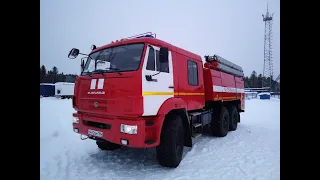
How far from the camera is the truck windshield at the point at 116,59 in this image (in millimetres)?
3951

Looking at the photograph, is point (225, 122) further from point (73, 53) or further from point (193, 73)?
point (73, 53)

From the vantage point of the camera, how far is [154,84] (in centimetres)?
391

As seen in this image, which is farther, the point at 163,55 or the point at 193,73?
the point at 193,73

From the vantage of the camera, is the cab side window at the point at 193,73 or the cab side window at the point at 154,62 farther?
the cab side window at the point at 193,73

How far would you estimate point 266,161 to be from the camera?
4.62m

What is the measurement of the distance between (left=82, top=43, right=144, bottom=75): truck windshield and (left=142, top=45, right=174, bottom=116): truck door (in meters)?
0.21

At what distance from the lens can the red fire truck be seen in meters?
3.64

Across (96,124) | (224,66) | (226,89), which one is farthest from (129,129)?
(224,66)

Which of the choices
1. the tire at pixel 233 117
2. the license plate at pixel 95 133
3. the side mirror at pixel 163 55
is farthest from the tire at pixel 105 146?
the tire at pixel 233 117

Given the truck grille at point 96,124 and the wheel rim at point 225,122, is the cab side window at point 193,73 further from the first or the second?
the wheel rim at point 225,122

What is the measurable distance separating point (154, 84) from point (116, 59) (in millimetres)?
1002

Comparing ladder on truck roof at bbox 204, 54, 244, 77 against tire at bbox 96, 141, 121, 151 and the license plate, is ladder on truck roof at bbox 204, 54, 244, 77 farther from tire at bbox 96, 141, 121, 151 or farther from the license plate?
the license plate
